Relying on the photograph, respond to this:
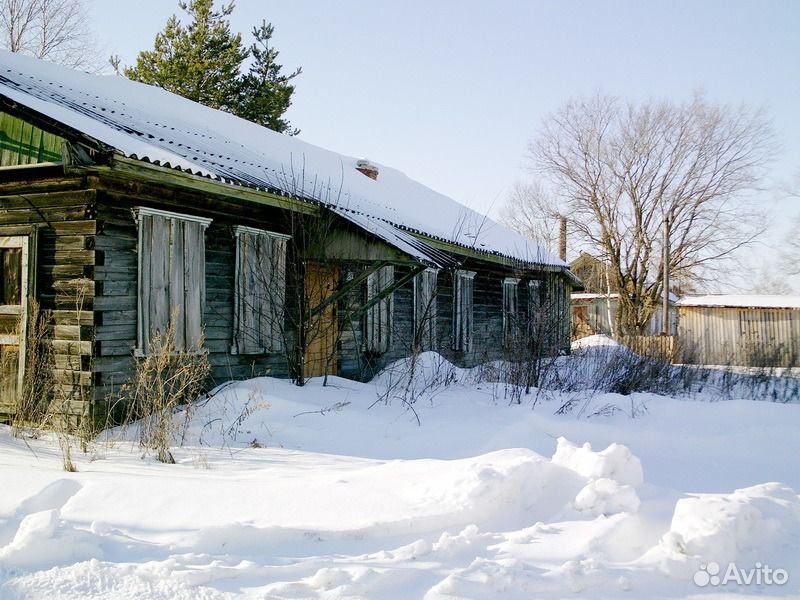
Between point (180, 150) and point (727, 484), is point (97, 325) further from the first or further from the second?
point (727, 484)

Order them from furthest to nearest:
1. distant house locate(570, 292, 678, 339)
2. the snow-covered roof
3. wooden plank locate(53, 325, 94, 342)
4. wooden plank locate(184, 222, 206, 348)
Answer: distant house locate(570, 292, 678, 339) < wooden plank locate(184, 222, 206, 348) < the snow-covered roof < wooden plank locate(53, 325, 94, 342)

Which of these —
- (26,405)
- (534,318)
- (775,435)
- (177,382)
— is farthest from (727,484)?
(26,405)

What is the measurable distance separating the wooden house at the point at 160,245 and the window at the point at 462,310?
291 centimetres

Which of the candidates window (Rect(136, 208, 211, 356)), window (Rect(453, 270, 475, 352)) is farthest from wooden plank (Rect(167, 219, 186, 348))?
window (Rect(453, 270, 475, 352))

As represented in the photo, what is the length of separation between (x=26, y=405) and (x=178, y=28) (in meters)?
23.6

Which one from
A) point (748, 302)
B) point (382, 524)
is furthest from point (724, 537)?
point (748, 302)

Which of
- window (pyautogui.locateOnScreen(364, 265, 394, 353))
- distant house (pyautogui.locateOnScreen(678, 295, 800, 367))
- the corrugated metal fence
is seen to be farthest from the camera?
distant house (pyautogui.locateOnScreen(678, 295, 800, 367))

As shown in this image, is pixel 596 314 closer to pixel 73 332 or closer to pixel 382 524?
pixel 73 332

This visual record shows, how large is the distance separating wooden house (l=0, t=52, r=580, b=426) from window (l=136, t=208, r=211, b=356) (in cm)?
2

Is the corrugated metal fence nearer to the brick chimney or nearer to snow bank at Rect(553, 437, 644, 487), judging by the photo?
the brick chimney

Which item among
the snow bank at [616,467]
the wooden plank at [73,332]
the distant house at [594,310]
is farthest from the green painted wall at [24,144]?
the distant house at [594,310]

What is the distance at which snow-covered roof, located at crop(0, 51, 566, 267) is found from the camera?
24.9ft

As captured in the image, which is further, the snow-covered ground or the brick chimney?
the brick chimney

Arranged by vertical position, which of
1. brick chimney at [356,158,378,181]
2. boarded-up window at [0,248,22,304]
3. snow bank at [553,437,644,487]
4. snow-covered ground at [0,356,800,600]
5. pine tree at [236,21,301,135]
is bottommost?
snow-covered ground at [0,356,800,600]
